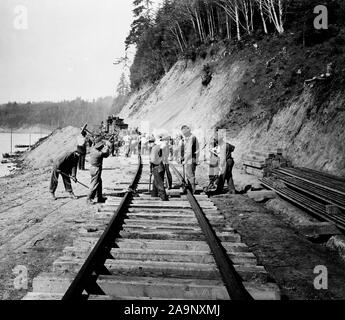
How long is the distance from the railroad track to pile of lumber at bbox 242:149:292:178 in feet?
18.6

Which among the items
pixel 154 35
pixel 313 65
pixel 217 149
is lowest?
pixel 217 149

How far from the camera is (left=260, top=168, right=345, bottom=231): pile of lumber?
20.9ft

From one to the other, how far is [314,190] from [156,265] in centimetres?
507

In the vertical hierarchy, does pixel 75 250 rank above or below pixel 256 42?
below

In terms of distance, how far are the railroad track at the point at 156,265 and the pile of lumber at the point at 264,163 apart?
5665 millimetres

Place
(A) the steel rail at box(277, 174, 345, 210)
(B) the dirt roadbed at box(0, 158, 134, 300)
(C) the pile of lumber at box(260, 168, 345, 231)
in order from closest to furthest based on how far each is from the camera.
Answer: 1. (B) the dirt roadbed at box(0, 158, 134, 300)
2. (C) the pile of lumber at box(260, 168, 345, 231)
3. (A) the steel rail at box(277, 174, 345, 210)

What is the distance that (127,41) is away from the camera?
66125 mm

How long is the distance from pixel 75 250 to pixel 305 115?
1266 centimetres

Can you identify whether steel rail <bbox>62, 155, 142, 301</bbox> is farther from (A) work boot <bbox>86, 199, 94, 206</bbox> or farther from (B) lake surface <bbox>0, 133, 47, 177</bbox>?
(B) lake surface <bbox>0, 133, 47, 177</bbox>

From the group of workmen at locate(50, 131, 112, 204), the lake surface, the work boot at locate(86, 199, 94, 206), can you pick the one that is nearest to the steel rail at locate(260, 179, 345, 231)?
the group of workmen at locate(50, 131, 112, 204)

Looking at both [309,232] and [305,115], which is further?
[305,115]

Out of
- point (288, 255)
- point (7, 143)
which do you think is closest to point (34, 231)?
point (288, 255)

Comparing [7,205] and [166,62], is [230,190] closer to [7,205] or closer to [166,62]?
[7,205]
